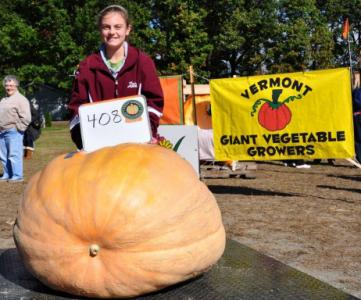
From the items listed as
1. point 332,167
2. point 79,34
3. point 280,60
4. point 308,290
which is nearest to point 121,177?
point 308,290

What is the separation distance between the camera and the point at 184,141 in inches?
331

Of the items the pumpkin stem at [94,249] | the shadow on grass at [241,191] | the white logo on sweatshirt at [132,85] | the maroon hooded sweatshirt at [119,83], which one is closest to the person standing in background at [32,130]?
the shadow on grass at [241,191]

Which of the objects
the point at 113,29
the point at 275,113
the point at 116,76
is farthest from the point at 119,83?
the point at 275,113

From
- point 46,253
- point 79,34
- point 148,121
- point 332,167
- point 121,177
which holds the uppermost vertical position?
point 79,34

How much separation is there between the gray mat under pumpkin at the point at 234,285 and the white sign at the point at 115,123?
82 cm

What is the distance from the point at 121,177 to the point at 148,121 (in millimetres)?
608

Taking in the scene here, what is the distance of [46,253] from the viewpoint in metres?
2.59

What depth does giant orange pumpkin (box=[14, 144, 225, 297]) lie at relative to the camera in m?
2.52

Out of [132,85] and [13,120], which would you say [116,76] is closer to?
[132,85]

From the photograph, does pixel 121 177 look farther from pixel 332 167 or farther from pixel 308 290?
pixel 332 167

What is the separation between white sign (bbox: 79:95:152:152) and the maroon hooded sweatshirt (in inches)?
10.1

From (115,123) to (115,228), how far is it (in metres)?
0.83

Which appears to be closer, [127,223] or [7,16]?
[127,223]

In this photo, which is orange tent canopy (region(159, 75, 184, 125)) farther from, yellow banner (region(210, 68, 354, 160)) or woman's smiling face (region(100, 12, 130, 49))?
woman's smiling face (region(100, 12, 130, 49))
